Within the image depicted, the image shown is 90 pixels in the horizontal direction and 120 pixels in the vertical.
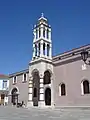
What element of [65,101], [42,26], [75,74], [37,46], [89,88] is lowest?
[65,101]

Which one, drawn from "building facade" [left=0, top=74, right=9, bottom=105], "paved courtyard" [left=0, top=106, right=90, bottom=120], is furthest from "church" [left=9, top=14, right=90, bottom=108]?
"paved courtyard" [left=0, top=106, right=90, bottom=120]

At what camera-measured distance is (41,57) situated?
97.4ft

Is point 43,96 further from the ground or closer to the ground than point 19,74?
closer to the ground

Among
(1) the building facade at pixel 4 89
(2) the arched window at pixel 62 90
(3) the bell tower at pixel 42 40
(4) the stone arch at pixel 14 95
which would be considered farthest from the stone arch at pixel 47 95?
(1) the building facade at pixel 4 89

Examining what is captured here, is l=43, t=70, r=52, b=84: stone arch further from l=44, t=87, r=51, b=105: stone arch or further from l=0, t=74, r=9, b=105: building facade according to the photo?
l=0, t=74, r=9, b=105: building facade

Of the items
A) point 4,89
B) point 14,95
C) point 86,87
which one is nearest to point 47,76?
point 86,87

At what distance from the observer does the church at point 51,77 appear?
25.1 meters

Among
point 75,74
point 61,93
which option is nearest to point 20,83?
point 61,93

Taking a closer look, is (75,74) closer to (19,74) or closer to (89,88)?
(89,88)

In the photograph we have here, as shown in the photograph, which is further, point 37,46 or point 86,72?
point 37,46

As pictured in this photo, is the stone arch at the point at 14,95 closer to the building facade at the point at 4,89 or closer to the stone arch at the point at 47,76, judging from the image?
the building facade at the point at 4,89

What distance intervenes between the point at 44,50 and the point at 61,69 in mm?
5086

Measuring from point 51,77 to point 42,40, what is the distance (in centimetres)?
606

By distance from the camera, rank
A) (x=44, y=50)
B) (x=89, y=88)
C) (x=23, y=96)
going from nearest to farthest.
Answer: (x=89, y=88)
(x=44, y=50)
(x=23, y=96)
